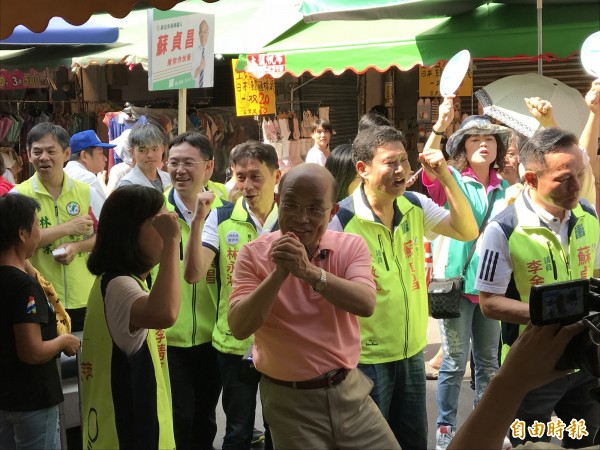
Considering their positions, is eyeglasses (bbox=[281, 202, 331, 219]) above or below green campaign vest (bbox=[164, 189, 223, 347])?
above

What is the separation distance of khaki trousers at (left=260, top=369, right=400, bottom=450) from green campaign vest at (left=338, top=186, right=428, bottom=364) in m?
0.89

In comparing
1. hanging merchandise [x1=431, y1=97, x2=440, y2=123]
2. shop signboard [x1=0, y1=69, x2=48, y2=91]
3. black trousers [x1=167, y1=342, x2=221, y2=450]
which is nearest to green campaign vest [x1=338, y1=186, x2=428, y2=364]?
black trousers [x1=167, y1=342, x2=221, y2=450]

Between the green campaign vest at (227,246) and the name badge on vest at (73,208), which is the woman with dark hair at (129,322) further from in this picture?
the name badge on vest at (73,208)

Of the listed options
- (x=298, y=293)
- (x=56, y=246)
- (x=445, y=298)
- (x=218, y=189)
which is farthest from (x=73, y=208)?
(x=298, y=293)

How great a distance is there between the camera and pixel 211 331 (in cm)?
506

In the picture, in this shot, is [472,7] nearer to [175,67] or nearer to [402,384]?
[175,67]

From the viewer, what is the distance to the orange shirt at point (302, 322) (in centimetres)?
346

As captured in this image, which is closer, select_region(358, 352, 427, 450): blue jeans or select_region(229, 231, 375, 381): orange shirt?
select_region(229, 231, 375, 381): orange shirt

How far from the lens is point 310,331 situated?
11.4 ft

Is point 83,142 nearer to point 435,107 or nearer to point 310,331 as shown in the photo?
point 310,331

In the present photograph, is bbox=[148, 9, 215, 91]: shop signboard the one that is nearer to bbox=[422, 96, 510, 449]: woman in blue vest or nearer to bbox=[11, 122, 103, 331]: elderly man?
bbox=[11, 122, 103, 331]: elderly man

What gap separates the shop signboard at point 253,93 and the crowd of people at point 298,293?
14.4 ft

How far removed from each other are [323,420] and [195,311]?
176 centimetres

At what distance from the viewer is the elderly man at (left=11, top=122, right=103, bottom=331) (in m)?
5.81
